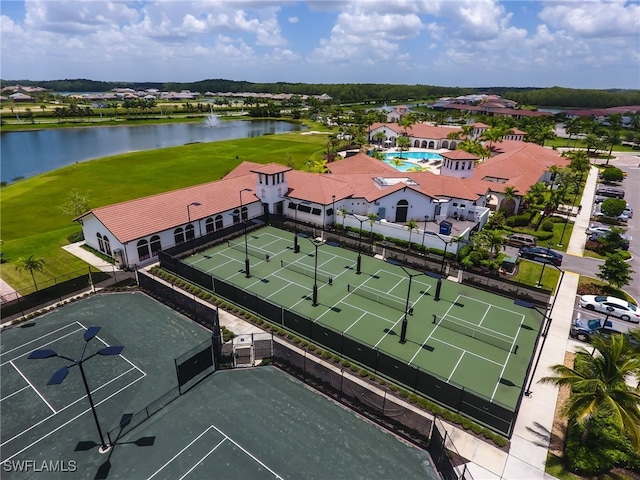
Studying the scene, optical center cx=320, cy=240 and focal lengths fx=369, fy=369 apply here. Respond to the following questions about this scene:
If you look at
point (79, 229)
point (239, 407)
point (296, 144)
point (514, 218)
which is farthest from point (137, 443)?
point (296, 144)

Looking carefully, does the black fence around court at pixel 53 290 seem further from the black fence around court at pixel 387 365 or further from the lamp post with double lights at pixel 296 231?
the lamp post with double lights at pixel 296 231

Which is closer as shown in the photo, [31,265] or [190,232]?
[31,265]

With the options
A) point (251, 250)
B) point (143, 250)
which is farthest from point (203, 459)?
point (143, 250)

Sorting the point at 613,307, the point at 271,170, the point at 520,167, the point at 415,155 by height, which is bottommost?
A: the point at 613,307

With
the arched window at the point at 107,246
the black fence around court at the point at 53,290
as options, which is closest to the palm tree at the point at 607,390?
the black fence around court at the point at 53,290

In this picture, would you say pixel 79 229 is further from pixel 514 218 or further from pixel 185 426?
pixel 514 218

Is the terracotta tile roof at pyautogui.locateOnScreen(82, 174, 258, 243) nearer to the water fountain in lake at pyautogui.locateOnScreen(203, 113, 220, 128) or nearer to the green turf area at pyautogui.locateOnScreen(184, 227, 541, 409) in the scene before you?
the green turf area at pyautogui.locateOnScreen(184, 227, 541, 409)

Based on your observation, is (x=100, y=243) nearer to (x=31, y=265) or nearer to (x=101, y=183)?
(x=31, y=265)
